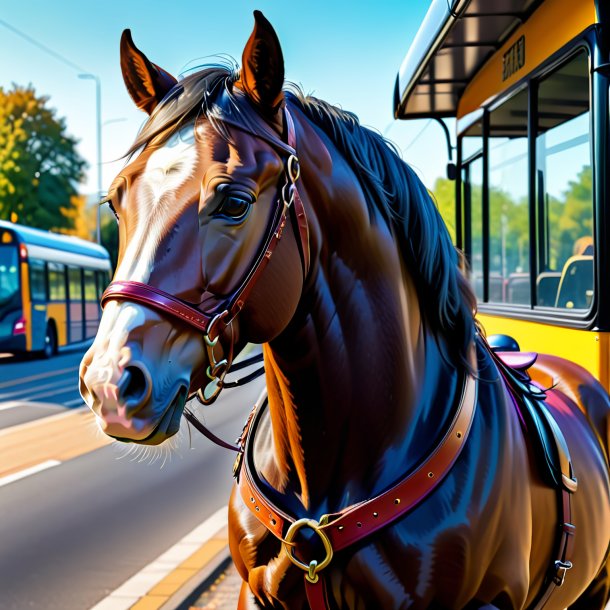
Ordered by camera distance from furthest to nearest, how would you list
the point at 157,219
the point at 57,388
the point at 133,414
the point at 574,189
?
the point at 57,388
the point at 574,189
the point at 157,219
the point at 133,414

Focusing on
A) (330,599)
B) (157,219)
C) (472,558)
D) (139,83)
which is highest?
(139,83)

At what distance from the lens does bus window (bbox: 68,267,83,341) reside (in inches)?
771

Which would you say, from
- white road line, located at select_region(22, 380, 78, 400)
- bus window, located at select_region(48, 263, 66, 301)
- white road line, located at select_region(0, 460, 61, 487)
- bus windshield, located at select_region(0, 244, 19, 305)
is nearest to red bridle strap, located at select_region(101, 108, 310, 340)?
white road line, located at select_region(0, 460, 61, 487)

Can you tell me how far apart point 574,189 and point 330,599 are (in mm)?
2958

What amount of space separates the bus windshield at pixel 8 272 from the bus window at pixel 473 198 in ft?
43.8

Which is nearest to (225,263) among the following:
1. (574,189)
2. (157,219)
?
(157,219)

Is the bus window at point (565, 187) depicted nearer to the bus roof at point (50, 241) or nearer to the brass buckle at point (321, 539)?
the brass buckle at point (321, 539)

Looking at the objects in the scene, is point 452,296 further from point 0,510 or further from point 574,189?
point 0,510

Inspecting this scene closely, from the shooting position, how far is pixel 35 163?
3675cm

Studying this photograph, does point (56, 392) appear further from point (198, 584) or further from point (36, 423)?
point (198, 584)

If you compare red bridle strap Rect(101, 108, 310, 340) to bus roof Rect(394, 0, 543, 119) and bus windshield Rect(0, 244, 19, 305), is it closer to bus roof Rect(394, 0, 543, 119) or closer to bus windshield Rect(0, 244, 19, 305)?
bus roof Rect(394, 0, 543, 119)

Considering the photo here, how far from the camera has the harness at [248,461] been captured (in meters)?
1.38

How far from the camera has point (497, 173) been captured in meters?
4.65

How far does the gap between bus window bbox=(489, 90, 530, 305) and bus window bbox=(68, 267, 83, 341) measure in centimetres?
1634
